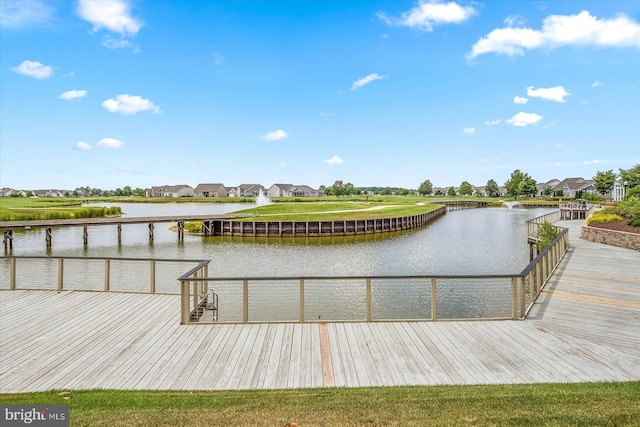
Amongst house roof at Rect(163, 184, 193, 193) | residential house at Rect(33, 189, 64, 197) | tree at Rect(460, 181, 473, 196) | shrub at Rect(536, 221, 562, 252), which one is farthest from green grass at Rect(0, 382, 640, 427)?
residential house at Rect(33, 189, 64, 197)

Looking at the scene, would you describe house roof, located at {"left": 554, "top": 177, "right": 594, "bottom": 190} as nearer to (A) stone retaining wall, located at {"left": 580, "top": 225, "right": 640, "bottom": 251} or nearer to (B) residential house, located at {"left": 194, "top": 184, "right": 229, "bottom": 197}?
(A) stone retaining wall, located at {"left": 580, "top": 225, "right": 640, "bottom": 251}

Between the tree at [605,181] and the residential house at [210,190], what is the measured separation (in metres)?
126

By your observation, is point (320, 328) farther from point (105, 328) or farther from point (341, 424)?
point (105, 328)

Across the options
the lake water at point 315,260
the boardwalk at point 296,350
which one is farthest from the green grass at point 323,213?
the boardwalk at point 296,350

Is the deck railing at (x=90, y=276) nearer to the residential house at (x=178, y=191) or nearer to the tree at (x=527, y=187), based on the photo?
the tree at (x=527, y=187)

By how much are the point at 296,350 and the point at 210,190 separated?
493 feet

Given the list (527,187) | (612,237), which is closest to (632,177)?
(612,237)

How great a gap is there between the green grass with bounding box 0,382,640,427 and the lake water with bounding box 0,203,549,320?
7169mm

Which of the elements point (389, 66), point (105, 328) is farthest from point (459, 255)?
point (389, 66)

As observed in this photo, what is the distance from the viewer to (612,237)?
20.8 m

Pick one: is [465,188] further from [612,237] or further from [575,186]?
[612,237]

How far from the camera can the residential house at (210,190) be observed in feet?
488

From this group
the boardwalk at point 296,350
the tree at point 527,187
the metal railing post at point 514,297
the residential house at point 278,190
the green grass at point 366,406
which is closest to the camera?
the green grass at point 366,406

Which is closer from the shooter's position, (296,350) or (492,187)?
(296,350)
